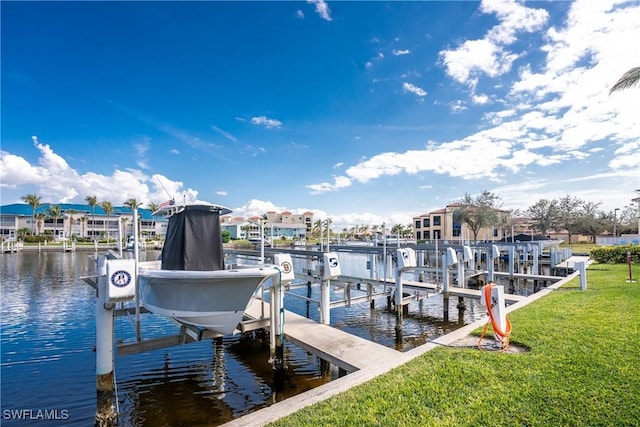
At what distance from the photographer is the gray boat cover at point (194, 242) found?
640 cm

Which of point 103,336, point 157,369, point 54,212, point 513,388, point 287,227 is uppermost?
point 54,212

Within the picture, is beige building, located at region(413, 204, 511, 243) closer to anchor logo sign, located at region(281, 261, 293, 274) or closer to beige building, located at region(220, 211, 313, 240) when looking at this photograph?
beige building, located at region(220, 211, 313, 240)

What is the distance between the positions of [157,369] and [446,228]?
57661 mm

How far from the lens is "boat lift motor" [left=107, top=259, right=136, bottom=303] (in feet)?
16.3

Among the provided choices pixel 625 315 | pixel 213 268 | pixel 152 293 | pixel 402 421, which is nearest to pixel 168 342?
pixel 152 293

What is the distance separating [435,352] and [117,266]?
5380mm

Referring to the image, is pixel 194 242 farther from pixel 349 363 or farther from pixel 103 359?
pixel 349 363

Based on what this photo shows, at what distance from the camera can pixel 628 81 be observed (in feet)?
47.7

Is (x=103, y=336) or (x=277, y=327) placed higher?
(x=103, y=336)

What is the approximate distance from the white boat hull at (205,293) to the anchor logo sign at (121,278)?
62 centimetres

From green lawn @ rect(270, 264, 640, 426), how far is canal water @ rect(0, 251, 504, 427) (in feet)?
8.95

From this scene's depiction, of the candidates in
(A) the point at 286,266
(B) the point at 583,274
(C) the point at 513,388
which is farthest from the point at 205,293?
(B) the point at 583,274

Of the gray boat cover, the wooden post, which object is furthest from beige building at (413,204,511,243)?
the wooden post

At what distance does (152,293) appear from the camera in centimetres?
617
